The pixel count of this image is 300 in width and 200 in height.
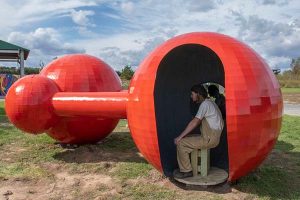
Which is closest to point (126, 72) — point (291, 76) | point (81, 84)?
point (291, 76)

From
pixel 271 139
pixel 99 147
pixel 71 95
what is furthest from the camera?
pixel 99 147

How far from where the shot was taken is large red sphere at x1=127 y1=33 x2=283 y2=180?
17.9 ft

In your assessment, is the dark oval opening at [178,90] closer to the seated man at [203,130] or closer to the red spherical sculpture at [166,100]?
the red spherical sculpture at [166,100]

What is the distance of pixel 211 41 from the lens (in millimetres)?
5805

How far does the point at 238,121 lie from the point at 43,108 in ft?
12.3

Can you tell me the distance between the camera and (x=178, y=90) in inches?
280

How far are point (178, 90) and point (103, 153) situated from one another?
231cm

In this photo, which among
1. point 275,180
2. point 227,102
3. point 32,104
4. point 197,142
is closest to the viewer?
point 227,102

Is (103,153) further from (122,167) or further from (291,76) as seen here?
(291,76)

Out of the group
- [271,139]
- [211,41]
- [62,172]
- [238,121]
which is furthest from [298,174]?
[62,172]

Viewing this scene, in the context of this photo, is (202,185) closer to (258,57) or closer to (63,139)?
(258,57)

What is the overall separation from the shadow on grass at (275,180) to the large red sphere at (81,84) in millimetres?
3314

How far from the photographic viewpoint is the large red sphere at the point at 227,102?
5449mm

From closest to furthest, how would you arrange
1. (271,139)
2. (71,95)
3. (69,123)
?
(271,139), (71,95), (69,123)
